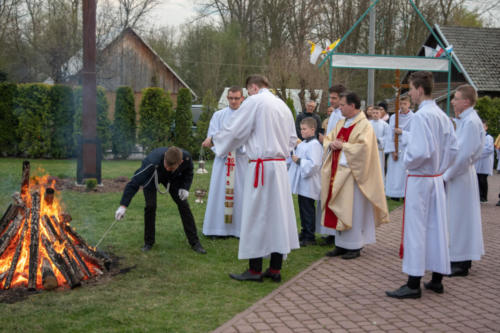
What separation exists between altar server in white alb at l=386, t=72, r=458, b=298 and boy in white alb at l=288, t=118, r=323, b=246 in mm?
2351

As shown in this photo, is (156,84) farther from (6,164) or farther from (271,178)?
(271,178)

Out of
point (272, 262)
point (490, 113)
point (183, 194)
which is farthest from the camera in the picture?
point (490, 113)

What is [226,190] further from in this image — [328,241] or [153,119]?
[153,119]

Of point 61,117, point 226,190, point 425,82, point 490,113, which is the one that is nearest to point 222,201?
point 226,190

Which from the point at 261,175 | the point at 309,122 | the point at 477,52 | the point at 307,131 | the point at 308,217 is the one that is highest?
the point at 477,52

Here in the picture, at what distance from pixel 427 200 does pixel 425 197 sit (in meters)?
0.04

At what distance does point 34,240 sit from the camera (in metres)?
5.74

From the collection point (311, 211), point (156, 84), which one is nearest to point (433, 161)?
point (311, 211)

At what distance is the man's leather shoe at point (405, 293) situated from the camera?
561 centimetres

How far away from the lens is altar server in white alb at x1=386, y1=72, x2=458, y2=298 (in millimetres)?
5508

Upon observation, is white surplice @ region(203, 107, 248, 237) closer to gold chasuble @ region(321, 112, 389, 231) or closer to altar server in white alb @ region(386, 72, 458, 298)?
gold chasuble @ region(321, 112, 389, 231)

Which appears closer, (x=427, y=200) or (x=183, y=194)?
(x=427, y=200)

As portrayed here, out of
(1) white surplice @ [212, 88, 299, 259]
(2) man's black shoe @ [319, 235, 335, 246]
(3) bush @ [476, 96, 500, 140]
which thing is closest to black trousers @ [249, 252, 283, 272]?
(1) white surplice @ [212, 88, 299, 259]

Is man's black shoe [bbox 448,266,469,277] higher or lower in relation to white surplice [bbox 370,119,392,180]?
lower
